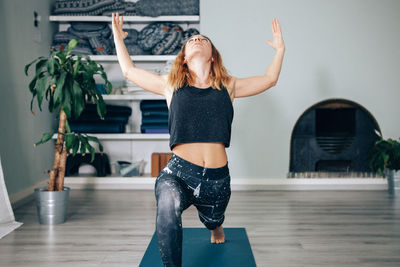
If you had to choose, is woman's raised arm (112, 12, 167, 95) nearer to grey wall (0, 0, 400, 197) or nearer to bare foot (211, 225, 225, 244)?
bare foot (211, 225, 225, 244)

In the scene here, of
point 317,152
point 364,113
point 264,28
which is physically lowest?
point 317,152

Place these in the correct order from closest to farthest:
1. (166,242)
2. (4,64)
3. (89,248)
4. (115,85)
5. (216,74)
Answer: (166,242) → (216,74) → (89,248) → (4,64) → (115,85)

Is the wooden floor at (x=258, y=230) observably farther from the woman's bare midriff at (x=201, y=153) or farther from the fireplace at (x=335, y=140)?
the woman's bare midriff at (x=201, y=153)

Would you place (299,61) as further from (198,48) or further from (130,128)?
(198,48)

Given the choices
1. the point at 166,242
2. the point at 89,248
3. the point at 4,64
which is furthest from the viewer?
the point at 4,64

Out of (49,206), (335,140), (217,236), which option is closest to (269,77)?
(217,236)

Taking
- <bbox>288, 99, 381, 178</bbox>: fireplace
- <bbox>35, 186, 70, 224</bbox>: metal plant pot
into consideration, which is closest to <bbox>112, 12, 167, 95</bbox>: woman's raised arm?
<bbox>35, 186, 70, 224</bbox>: metal plant pot

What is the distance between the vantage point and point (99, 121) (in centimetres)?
349

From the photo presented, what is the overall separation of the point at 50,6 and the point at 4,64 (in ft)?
3.90

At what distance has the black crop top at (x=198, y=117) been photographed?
1.61 metres

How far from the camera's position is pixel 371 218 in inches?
97.3

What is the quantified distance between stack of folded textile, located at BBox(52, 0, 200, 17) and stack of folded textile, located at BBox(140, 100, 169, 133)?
0.91 m

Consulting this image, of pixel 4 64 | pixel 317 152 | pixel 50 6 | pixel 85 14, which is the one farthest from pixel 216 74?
pixel 50 6

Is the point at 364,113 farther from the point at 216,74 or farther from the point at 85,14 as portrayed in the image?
the point at 85,14
